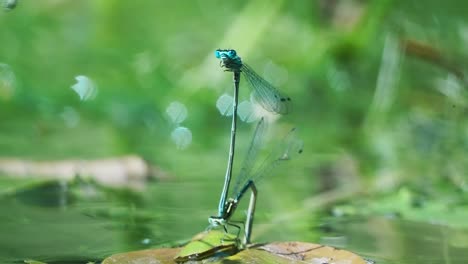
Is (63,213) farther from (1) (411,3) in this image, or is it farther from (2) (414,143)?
(1) (411,3)

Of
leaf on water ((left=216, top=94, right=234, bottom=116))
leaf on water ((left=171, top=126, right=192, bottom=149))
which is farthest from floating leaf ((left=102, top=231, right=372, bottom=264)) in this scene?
leaf on water ((left=216, top=94, right=234, bottom=116))

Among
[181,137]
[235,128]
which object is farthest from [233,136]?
[181,137]

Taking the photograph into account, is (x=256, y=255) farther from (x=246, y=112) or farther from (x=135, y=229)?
(x=246, y=112)

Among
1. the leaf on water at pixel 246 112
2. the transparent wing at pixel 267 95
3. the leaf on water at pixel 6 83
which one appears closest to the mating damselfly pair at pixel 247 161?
the transparent wing at pixel 267 95

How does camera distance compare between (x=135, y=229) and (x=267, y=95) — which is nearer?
(x=267, y=95)

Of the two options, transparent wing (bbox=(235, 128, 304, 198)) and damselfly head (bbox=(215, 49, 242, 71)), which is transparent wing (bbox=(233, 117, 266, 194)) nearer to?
transparent wing (bbox=(235, 128, 304, 198))

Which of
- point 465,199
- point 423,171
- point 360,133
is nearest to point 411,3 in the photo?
point 360,133
